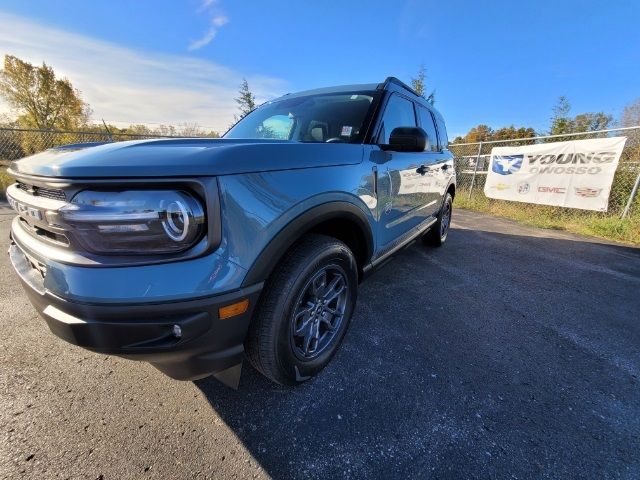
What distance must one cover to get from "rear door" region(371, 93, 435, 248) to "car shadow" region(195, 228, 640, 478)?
76 centimetres

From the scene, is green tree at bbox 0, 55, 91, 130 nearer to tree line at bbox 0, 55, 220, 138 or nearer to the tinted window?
tree line at bbox 0, 55, 220, 138

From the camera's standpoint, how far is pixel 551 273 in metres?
3.86

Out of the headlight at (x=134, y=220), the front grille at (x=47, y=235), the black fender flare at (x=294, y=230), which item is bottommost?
the black fender flare at (x=294, y=230)

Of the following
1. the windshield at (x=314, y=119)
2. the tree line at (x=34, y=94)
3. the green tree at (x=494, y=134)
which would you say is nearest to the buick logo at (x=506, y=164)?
the windshield at (x=314, y=119)

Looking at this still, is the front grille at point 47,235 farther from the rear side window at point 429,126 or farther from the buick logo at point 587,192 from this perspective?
the buick logo at point 587,192

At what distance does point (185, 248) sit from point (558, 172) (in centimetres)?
863

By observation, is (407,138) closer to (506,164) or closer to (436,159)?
(436,159)

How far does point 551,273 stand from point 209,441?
4232 mm

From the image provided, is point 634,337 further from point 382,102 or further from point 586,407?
point 382,102

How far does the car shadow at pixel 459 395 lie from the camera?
145 cm

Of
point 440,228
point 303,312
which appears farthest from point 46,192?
point 440,228

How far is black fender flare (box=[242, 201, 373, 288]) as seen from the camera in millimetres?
1339

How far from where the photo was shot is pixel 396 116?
2.75 m

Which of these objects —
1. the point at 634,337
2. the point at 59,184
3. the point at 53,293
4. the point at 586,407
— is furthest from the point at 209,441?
the point at 634,337
